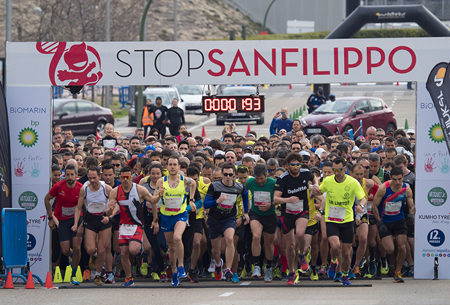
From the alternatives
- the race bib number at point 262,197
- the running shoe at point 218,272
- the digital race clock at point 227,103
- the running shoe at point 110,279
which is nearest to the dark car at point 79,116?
the digital race clock at point 227,103

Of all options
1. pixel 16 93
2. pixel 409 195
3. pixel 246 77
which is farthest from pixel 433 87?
pixel 16 93

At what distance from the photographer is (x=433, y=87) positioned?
10.9 m

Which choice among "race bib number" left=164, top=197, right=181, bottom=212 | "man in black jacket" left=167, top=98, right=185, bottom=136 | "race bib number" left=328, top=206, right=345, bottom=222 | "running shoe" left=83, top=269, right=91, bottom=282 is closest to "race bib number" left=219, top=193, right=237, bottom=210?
"race bib number" left=164, top=197, right=181, bottom=212

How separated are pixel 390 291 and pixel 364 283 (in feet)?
2.35

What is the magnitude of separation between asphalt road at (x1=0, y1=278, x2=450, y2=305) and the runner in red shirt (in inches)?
24.5

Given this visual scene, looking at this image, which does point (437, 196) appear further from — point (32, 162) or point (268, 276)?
point (32, 162)

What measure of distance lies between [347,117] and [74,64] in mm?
13816

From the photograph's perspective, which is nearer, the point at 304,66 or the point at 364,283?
the point at 364,283

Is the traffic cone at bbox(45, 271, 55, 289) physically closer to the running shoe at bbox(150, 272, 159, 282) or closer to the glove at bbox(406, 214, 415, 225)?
the running shoe at bbox(150, 272, 159, 282)

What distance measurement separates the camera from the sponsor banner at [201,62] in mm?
11422

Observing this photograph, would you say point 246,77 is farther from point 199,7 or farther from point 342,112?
point 199,7

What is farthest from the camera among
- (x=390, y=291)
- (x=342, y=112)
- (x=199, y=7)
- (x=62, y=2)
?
(x=199, y=7)

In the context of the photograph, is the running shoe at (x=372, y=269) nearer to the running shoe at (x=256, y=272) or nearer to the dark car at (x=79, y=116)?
the running shoe at (x=256, y=272)

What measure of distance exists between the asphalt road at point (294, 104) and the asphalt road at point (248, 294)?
17.7m
